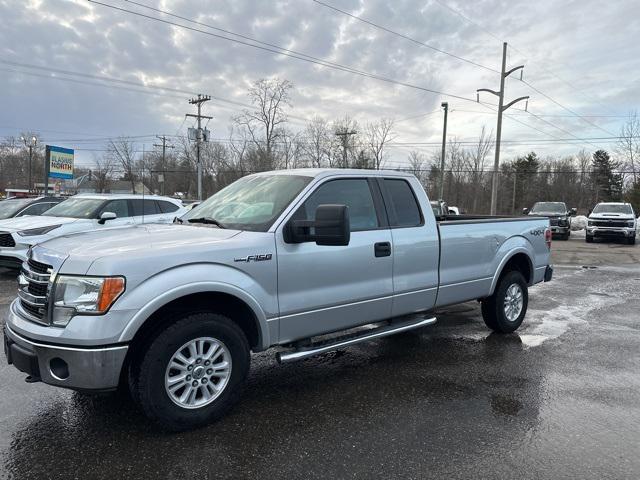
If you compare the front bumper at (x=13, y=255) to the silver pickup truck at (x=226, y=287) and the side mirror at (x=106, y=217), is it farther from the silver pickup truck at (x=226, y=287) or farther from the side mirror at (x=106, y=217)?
the silver pickup truck at (x=226, y=287)

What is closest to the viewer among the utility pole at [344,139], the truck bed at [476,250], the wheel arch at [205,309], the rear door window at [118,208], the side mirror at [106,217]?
the wheel arch at [205,309]

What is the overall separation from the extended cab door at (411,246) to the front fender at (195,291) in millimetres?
1477

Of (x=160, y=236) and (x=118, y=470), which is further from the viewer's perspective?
(x=160, y=236)

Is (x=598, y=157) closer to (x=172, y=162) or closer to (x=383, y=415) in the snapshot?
(x=172, y=162)

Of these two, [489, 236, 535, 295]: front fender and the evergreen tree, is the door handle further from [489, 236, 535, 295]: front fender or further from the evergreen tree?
the evergreen tree

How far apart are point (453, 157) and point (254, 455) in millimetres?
60114

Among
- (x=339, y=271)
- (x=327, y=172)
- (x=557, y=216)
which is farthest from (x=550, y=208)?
(x=339, y=271)

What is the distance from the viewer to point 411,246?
4.75 meters

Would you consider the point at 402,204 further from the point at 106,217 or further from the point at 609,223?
the point at 609,223

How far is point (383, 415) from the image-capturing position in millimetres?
3793

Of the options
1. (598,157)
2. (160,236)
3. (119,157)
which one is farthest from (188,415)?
(598,157)

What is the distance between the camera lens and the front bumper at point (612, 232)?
2138 cm

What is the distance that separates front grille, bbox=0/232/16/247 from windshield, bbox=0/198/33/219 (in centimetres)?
264

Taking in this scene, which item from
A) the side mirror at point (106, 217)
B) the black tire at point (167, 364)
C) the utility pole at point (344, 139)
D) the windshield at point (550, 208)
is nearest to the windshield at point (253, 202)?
the black tire at point (167, 364)
